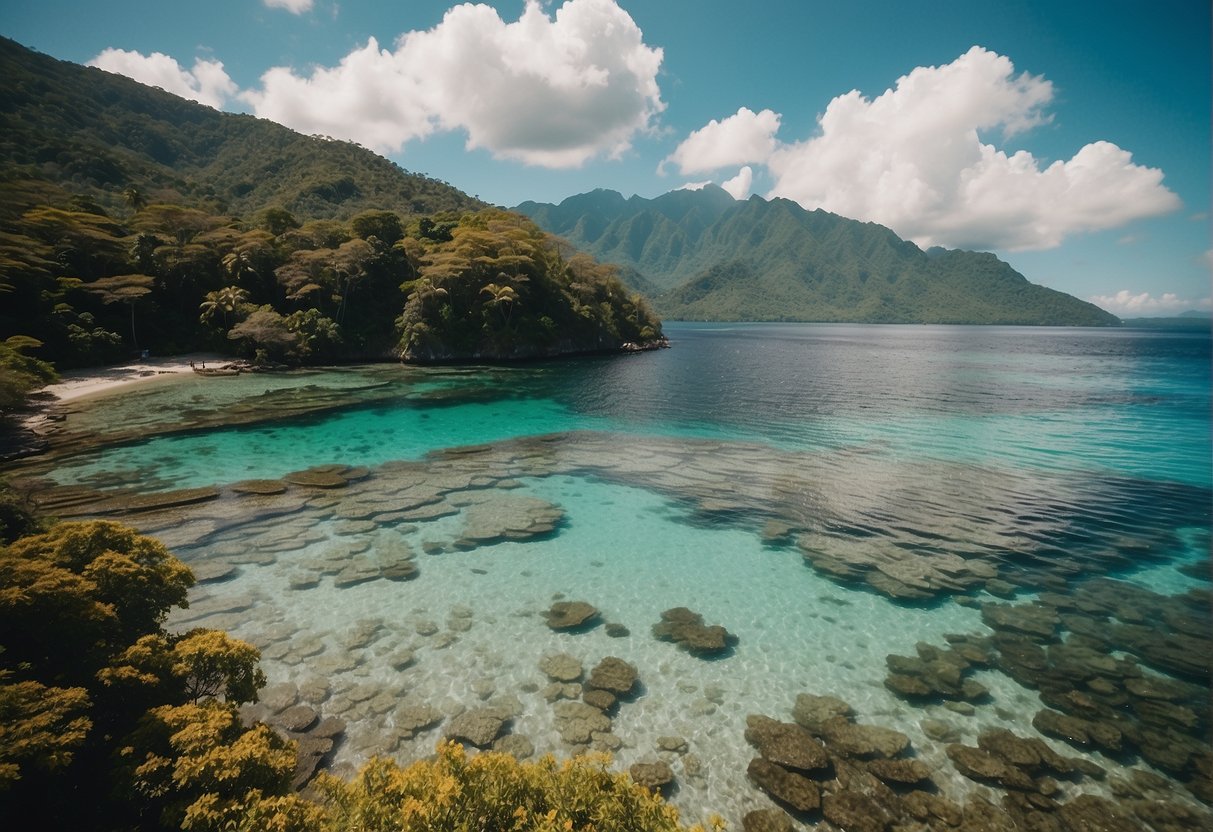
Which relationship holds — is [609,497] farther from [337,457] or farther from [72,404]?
[72,404]

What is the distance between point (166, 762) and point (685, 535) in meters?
15.8

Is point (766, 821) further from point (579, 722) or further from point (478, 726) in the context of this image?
point (478, 726)

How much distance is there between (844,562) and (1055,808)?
28.4 ft

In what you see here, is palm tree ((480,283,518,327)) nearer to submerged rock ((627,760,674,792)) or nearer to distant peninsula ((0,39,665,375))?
distant peninsula ((0,39,665,375))

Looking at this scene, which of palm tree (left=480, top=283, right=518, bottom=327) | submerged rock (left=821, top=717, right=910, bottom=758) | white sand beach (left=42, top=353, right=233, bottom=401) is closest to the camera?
submerged rock (left=821, top=717, right=910, bottom=758)

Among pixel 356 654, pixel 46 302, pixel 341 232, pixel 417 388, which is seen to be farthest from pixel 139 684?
pixel 341 232

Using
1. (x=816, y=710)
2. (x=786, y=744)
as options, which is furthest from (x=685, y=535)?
(x=786, y=744)

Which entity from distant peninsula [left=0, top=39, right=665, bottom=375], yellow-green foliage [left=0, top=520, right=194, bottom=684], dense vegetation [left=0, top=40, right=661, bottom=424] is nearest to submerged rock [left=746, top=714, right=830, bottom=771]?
yellow-green foliage [left=0, top=520, right=194, bottom=684]

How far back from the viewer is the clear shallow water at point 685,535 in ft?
36.0

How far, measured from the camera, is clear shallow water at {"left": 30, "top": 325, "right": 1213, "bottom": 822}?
11.0m

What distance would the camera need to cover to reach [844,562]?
16.8 m

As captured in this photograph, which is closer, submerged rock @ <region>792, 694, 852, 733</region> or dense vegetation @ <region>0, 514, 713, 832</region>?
dense vegetation @ <region>0, 514, 713, 832</region>

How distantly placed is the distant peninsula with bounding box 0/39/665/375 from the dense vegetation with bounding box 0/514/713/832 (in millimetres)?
34488

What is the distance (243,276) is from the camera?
59.8 m
